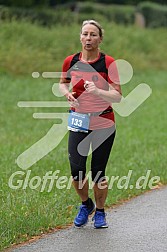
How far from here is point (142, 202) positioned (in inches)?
358

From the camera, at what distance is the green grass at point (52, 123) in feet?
26.2

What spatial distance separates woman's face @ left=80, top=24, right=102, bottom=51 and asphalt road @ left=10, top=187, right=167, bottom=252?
1.84 metres

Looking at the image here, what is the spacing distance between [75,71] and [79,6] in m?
39.4

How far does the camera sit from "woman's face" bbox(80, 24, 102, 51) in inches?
282

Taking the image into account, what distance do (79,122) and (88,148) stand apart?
0.30 m

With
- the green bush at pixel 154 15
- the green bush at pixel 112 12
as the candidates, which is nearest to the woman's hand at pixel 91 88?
the green bush at pixel 112 12

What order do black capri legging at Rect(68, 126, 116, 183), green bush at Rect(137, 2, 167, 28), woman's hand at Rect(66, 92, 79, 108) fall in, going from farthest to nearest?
1. green bush at Rect(137, 2, 167, 28)
2. black capri legging at Rect(68, 126, 116, 183)
3. woman's hand at Rect(66, 92, 79, 108)

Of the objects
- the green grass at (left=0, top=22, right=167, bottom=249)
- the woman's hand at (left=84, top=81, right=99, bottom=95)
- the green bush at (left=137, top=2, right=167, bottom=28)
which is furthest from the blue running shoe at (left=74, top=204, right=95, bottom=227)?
the green bush at (left=137, top=2, right=167, bottom=28)

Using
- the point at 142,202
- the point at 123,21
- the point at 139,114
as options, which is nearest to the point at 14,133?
the point at 139,114

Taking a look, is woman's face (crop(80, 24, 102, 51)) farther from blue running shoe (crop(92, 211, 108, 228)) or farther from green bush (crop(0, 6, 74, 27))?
green bush (crop(0, 6, 74, 27))

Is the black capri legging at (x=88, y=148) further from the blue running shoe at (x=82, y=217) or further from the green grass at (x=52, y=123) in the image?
the green grass at (x=52, y=123)

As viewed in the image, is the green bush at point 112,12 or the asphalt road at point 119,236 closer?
the asphalt road at point 119,236

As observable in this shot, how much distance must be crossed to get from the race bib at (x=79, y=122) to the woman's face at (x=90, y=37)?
66cm

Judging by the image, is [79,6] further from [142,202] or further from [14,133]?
[142,202]
